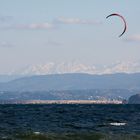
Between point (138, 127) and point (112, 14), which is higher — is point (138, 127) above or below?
below

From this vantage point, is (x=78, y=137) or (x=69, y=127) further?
(x=69, y=127)

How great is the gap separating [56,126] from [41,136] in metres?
19.2

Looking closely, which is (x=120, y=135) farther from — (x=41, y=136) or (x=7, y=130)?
(x=7, y=130)

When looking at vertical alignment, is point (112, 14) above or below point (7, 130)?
above

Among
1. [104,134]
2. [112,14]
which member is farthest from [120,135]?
[112,14]

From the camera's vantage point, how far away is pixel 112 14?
6906 centimetres

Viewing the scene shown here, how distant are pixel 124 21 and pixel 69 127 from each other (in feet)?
82.1

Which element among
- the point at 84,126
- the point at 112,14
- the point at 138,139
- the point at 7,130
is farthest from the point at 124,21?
the point at 84,126

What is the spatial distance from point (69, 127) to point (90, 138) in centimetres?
1735

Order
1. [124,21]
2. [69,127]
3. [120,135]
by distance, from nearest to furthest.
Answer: [124,21], [120,135], [69,127]

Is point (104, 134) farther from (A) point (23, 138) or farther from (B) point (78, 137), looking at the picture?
(A) point (23, 138)

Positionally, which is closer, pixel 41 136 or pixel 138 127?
pixel 41 136

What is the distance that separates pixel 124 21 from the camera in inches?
2594

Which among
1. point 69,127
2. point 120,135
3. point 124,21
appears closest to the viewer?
point 124,21
